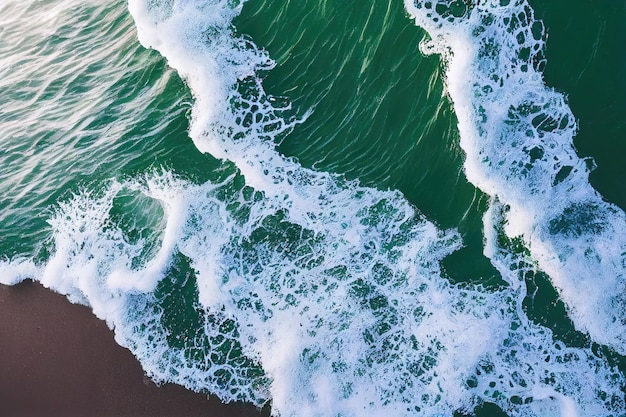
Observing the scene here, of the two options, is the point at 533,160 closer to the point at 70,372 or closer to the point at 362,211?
the point at 362,211

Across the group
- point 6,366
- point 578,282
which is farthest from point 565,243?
point 6,366

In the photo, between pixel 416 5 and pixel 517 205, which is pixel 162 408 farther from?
pixel 416 5

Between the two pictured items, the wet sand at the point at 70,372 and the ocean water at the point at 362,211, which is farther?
the wet sand at the point at 70,372

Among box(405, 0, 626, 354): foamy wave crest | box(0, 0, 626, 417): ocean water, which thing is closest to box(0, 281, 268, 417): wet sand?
box(0, 0, 626, 417): ocean water

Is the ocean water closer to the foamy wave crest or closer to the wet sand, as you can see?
the foamy wave crest

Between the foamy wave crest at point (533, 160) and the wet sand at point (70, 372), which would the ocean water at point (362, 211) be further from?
the wet sand at point (70, 372)

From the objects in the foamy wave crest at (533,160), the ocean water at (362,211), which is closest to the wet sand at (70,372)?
the ocean water at (362,211)
